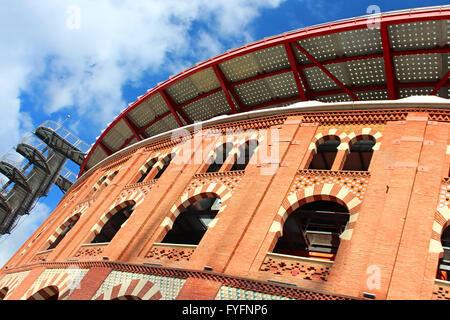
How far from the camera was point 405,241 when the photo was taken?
7617 millimetres

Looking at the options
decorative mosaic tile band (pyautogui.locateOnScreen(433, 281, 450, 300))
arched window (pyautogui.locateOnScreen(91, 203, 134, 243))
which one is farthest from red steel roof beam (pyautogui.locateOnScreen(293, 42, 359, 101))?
arched window (pyautogui.locateOnScreen(91, 203, 134, 243))

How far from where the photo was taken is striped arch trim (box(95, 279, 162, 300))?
30.0 ft

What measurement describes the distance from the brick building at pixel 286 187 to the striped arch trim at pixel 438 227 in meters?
0.03

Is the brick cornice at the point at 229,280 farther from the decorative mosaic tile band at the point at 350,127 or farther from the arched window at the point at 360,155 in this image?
the arched window at the point at 360,155

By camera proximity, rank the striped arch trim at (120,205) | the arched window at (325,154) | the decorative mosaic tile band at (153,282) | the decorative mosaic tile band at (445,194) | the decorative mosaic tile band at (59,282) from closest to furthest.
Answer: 1. the decorative mosaic tile band at (445,194)
2. the decorative mosaic tile band at (153,282)
3. the decorative mosaic tile band at (59,282)
4. the arched window at (325,154)
5. the striped arch trim at (120,205)

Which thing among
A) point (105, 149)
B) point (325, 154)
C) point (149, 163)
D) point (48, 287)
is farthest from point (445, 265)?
point (105, 149)

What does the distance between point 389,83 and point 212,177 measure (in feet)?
21.3

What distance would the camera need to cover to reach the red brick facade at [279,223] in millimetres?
7613

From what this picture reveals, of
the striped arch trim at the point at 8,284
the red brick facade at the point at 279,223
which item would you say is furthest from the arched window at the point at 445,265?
the striped arch trim at the point at 8,284

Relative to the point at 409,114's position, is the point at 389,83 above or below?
above

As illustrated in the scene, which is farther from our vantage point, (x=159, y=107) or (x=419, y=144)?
(x=159, y=107)

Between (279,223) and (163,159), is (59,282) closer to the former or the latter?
(163,159)

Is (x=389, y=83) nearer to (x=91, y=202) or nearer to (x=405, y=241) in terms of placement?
(x=405, y=241)
